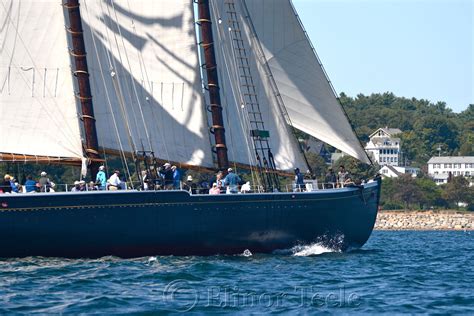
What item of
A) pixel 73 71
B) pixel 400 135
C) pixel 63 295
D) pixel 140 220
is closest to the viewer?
pixel 63 295

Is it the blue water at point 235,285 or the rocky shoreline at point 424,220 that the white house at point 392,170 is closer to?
the rocky shoreline at point 424,220

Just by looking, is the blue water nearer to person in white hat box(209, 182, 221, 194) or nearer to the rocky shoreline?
person in white hat box(209, 182, 221, 194)

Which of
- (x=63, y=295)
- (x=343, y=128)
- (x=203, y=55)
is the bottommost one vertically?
(x=63, y=295)

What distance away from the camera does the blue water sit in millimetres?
24703

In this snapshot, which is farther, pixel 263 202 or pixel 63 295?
pixel 263 202

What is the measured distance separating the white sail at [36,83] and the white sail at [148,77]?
2742mm

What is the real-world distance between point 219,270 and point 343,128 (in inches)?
476

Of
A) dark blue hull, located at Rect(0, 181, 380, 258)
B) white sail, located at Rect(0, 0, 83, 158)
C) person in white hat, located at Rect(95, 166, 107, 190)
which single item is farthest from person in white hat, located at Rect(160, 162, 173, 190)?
white sail, located at Rect(0, 0, 83, 158)

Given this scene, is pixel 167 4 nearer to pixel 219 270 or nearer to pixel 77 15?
pixel 77 15

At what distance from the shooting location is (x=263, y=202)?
1480 inches

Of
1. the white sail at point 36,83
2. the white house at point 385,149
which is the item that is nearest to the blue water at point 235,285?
the white sail at point 36,83

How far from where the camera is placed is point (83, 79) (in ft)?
121

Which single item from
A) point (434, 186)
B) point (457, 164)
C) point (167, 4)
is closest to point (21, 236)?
point (167, 4)

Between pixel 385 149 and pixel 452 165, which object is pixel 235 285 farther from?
pixel 385 149
